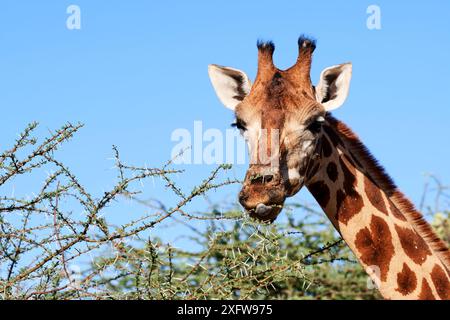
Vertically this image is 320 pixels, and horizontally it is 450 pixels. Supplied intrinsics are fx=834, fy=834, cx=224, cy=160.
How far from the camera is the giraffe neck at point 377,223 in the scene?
693cm

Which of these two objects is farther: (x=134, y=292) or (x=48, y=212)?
(x=134, y=292)

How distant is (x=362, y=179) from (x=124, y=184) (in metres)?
2.27

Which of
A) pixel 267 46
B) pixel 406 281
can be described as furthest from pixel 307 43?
pixel 406 281

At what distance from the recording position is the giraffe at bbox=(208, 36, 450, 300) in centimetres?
689

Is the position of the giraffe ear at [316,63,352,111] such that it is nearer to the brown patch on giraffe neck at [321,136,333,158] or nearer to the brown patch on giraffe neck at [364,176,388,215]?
the brown patch on giraffe neck at [321,136,333,158]

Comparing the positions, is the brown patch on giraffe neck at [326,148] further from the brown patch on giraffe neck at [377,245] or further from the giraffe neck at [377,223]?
the brown patch on giraffe neck at [377,245]

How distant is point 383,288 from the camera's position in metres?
6.91

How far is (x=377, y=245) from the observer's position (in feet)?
23.1
